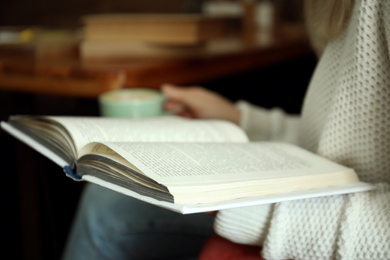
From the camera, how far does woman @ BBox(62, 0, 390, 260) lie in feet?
1.38

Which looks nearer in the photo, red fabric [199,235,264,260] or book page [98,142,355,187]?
book page [98,142,355,187]

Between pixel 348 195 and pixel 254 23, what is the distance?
67.5 inches

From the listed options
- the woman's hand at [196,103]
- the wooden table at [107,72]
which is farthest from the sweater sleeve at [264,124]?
the wooden table at [107,72]

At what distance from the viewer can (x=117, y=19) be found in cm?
97

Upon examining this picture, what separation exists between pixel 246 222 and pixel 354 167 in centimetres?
14

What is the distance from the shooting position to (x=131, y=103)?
72cm

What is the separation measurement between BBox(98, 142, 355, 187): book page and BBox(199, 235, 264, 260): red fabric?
4.4 inches

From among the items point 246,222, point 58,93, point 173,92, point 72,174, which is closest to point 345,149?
point 246,222

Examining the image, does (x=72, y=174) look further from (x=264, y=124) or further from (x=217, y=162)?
(x=264, y=124)

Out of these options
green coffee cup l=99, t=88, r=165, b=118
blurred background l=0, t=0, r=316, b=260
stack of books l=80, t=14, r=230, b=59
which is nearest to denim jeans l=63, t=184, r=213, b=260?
green coffee cup l=99, t=88, r=165, b=118

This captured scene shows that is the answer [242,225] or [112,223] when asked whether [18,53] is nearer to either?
[112,223]

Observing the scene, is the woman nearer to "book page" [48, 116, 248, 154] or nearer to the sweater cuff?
the sweater cuff

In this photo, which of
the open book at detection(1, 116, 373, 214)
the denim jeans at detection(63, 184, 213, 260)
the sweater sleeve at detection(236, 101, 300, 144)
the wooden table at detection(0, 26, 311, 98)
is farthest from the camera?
the sweater sleeve at detection(236, 101, 300, 144)

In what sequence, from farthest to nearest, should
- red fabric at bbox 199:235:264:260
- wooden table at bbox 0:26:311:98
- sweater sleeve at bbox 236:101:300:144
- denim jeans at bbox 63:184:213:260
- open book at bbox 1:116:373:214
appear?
sweater sleeve at bbox 236:101:300:144 < wooden table at bbox 0:26:311:98 < denim jeans at bbox 63:184:213:260 < red fabric at bbox 199:235:264:260 < open book at bbox 1:116:373:214
